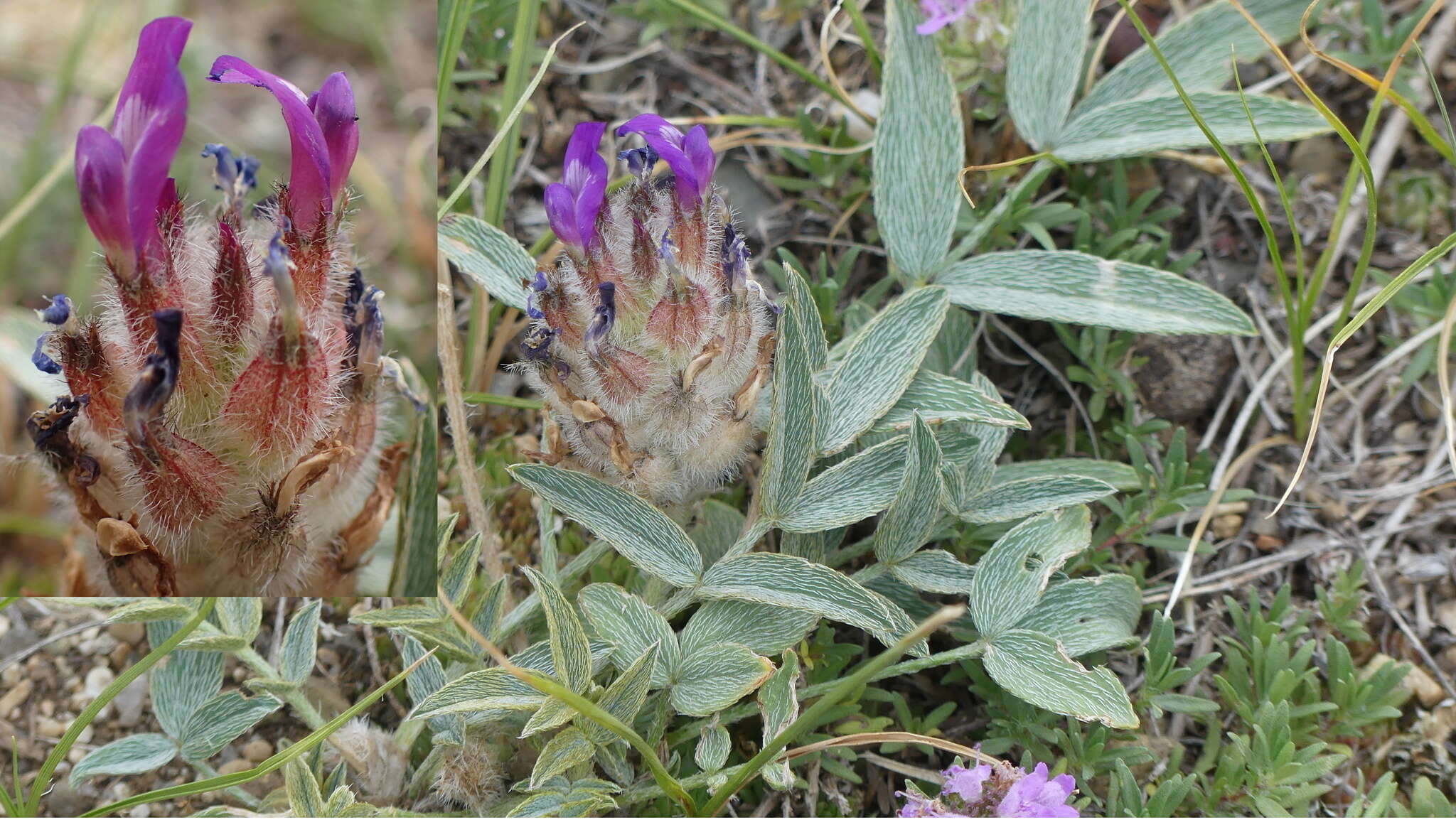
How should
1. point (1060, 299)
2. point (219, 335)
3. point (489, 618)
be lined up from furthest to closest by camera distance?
1. point (1060, 299)
2. point (489, 618)
3. point (219, 335)

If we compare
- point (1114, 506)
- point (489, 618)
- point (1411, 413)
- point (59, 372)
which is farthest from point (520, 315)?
point (1411, 413)

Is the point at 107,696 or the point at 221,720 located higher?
the point at 107,696

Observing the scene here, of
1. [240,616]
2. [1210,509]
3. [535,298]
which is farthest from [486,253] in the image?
[1210,509]

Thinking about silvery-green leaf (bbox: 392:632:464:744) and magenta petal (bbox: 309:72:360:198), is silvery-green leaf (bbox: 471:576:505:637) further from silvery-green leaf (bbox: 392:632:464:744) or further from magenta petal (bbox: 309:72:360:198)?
magenta petal (bbox: 309:72:360:198)

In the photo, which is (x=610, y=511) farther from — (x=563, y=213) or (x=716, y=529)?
(x=563, y=213)

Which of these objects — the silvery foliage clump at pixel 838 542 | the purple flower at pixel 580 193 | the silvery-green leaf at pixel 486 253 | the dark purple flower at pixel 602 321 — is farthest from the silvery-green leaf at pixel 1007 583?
the silvery-green leaf at pixel 486 253

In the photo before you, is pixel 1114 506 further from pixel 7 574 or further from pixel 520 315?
pixel 7 574
